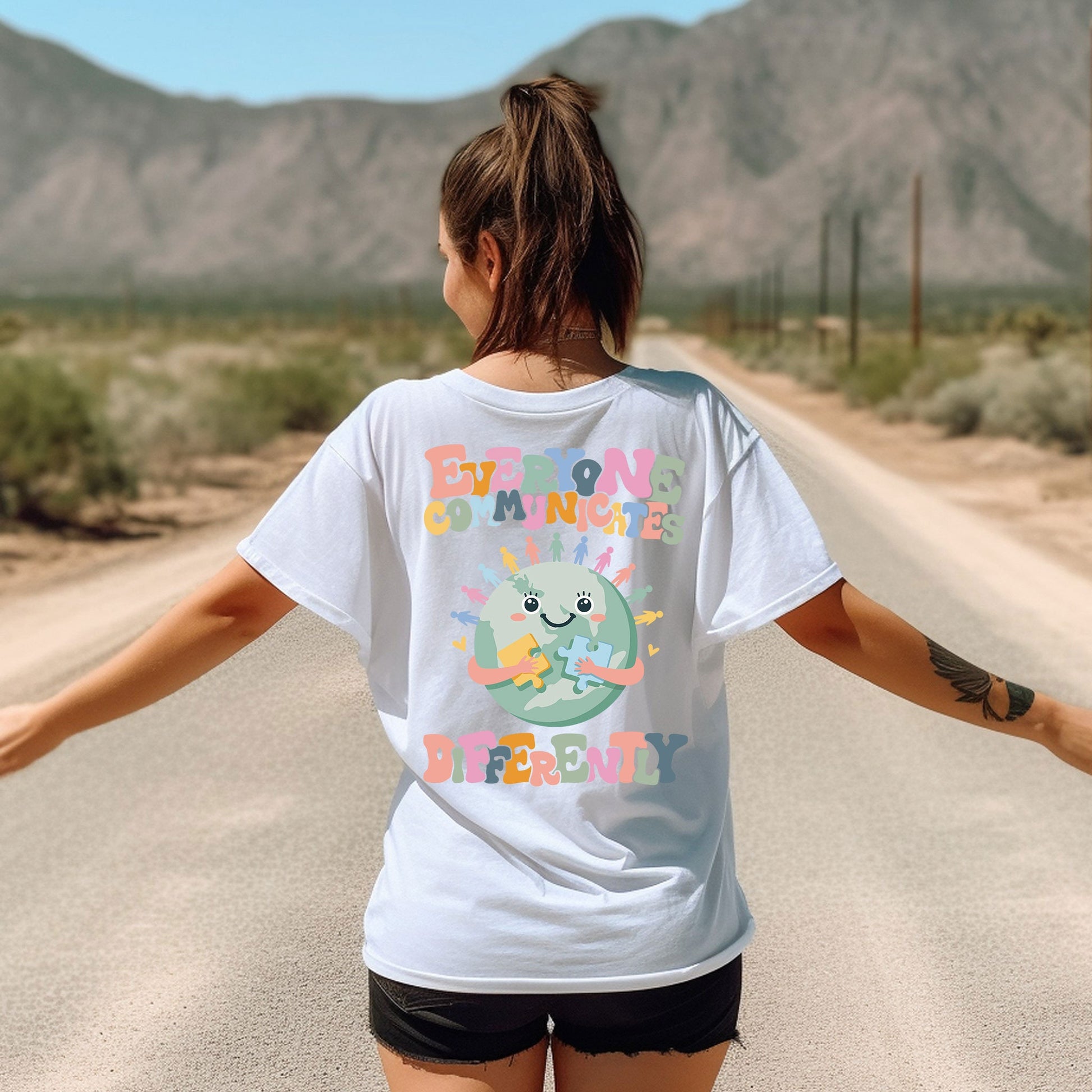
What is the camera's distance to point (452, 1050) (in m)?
1.64

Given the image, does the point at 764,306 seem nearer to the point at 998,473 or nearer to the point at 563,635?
the point at 998,473

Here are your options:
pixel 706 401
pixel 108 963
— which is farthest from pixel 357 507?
pixel 108 963

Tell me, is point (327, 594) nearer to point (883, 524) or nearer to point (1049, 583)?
point (1049, 583)

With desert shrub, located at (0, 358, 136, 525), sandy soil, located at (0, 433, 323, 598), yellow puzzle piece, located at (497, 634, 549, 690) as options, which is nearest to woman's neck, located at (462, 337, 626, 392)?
yellow puzzle piece, located at (497, 634, 549, 690)

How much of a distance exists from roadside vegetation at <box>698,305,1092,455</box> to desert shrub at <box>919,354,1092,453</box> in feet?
0.06

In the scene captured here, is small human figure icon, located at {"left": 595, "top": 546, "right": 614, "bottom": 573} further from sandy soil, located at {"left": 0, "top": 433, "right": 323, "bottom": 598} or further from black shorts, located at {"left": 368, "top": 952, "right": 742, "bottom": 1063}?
sandy soil, located at {"left": 0, "top": 433, "right": 323, "bottom": 598}

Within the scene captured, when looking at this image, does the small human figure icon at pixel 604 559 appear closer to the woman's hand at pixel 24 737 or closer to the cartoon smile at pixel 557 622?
the cartoon smile at pixel 557 622

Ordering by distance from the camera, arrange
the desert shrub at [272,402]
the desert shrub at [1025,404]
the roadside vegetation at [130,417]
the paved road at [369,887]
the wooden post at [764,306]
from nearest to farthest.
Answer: the paved road at [369,887], the roadside vegetation at [130,417], the desert shrub at [272,402], the desert shrub at [1025,404], the wooden post at [764,306]

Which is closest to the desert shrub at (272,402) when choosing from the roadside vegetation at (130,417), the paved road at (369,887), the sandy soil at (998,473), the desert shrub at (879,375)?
the roadside vegetation at (130,417)

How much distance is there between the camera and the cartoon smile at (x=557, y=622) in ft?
5.29

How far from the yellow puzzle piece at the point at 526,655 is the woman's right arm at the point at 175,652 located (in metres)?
0.25

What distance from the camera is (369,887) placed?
441 cm

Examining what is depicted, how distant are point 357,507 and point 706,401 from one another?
38cm

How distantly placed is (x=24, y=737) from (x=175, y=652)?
22cm
